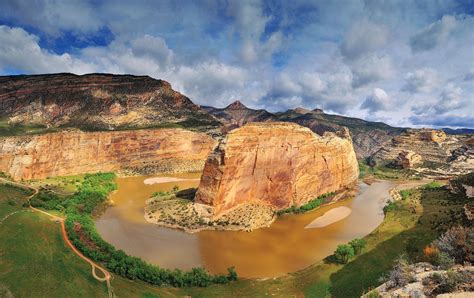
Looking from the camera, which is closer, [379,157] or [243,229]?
[243,229]

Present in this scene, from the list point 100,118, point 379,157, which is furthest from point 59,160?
point 379,157

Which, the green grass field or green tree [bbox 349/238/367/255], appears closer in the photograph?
the green grass field

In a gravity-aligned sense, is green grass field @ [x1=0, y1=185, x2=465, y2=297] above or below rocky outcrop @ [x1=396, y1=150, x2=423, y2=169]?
below

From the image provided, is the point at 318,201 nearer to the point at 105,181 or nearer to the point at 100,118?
the point at 105,181

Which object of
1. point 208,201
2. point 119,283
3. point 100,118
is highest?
point 100,118

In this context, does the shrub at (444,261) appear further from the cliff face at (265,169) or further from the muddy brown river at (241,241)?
the cliff face at (265,169)

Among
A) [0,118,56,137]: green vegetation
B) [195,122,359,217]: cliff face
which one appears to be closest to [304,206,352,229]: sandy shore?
[195,122,359,217]: cliff face

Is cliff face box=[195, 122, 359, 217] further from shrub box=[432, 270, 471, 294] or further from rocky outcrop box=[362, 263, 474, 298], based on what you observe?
shrub box=[432, 270, 471, 294]
